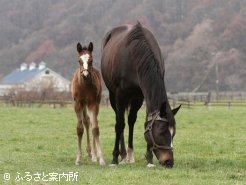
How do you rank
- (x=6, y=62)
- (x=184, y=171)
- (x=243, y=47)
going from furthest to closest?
(x=6, y=62) < (x=243, y=47) < (x=184, y=171)

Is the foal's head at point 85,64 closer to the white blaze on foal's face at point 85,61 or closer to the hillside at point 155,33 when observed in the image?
the white blaze on foal's face at point 85,61

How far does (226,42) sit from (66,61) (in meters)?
29.1

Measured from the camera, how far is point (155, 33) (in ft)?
304

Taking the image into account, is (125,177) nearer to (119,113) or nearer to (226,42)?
(119,113)

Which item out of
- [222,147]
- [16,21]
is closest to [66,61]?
[16,21]

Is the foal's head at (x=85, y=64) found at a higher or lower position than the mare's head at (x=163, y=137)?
higher

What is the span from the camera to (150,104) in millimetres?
8258

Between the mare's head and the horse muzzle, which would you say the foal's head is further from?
the horse muzzle

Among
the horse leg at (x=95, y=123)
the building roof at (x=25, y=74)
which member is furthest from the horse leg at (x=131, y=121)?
the building roof at (x=25, y=74)

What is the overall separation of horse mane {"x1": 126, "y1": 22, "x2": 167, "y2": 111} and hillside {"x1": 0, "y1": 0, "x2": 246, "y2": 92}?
209ft

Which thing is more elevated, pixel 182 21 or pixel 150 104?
pixel 182 21

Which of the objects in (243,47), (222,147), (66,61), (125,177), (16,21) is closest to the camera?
(125,177)

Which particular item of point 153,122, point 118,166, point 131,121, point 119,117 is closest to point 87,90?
point 119,117

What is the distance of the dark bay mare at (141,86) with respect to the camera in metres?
8.01
